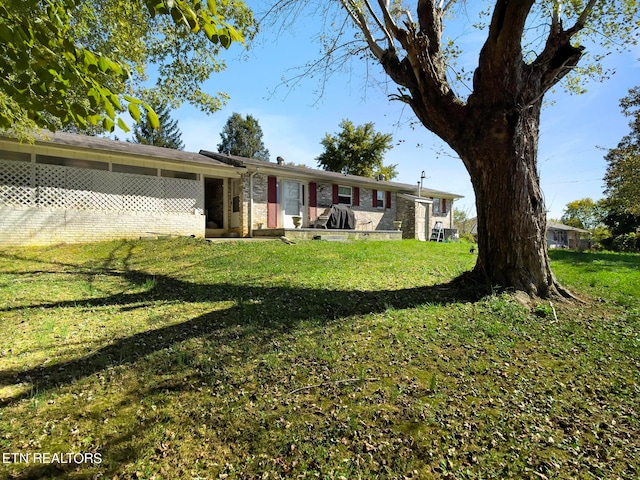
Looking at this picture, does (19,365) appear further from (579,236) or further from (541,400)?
(579,236)

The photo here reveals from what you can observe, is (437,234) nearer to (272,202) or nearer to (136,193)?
(272,202)

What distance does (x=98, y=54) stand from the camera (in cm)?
202

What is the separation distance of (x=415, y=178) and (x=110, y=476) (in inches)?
804

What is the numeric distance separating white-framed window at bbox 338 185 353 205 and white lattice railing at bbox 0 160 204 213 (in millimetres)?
7069

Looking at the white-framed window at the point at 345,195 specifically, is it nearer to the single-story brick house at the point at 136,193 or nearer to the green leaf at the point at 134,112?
the single-story brick house at the point at 136,193

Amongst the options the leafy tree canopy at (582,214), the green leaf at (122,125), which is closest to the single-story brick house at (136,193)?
the green leaf at (122,125)

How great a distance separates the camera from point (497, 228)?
186 inches

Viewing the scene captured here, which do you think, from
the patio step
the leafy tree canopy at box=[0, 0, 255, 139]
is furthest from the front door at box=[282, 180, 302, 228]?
the leafy tree canopy at box=[0, 0, 255, 139]

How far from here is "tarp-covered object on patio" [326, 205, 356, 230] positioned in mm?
15539

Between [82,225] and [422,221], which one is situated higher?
[422,221]

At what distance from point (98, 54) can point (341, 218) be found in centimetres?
1401

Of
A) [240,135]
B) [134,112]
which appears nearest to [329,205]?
[134,112]

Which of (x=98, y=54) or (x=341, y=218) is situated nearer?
(x=98, y=54)

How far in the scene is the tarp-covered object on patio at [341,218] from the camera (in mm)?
15539
